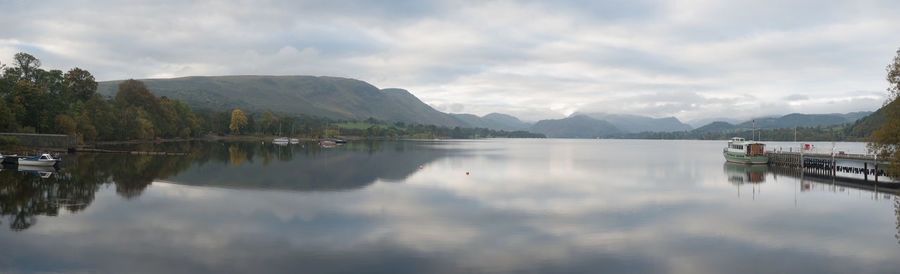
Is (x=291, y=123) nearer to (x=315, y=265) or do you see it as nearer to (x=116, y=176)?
(x=116, y=176)

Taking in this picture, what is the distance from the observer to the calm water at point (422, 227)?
48.0 feet

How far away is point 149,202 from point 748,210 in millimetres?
33647

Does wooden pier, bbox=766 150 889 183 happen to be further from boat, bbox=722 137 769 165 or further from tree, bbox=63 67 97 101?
tree, bbox=63 67 97 101

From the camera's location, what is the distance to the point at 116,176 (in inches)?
1435

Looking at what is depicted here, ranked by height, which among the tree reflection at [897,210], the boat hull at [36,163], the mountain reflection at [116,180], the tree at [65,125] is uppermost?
the tree at [65,125]

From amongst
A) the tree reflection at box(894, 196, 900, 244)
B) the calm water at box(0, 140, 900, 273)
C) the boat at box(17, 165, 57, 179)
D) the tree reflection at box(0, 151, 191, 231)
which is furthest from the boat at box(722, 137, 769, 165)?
the boat at box(17, 165, 57, 179)

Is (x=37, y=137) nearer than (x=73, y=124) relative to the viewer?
Yes

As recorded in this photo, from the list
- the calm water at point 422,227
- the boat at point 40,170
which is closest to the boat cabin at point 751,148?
the calm water at point 422,227

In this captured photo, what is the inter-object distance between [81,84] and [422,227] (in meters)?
103

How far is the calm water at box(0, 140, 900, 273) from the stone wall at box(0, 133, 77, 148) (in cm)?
3171

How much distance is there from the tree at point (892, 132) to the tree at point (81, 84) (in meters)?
116

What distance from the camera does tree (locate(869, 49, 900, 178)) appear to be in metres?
29.4

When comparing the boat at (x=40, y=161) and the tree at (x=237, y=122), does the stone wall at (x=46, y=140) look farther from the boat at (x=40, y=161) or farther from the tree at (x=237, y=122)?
the tree at (x=237, y=122)

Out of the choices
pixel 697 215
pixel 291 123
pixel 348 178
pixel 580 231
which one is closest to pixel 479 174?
pixel 348 178
